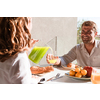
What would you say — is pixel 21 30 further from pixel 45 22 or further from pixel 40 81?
pixel 45 22

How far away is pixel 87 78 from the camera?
75 cm

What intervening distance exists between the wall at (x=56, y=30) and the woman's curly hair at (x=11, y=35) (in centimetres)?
230

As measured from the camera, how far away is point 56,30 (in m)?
2.97

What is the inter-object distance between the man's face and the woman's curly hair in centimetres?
129

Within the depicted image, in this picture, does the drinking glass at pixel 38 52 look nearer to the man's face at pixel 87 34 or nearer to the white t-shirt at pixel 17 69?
the white t-shirt at pixel 17 69

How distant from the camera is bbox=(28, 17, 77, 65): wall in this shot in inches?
114

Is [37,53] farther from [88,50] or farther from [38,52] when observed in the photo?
[88,50]

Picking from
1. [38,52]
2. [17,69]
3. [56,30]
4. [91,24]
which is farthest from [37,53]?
[56,30]

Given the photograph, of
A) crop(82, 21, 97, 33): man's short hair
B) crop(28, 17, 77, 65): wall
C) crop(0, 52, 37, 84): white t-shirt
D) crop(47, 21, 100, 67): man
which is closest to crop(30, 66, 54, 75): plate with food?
crop(0, 52, 37, 84): white t-shirt

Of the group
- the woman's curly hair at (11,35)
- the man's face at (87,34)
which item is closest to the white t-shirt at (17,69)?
the woman's curly hair at (11,35)

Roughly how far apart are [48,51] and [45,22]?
2186mm

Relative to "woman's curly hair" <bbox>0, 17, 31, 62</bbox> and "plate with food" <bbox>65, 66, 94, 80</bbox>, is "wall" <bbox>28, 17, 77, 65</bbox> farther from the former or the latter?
"woman's curly hair" <bbox>0, 17, 31, 62</bbox>

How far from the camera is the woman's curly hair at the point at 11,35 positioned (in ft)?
1.85
